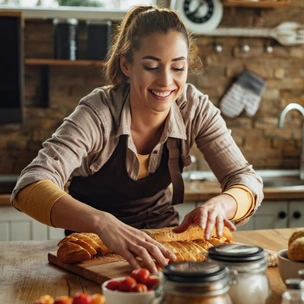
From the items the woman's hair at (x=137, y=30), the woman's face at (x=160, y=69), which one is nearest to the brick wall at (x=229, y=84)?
the woman's hair at (x=137, y=30)

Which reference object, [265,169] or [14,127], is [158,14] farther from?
[265,169]

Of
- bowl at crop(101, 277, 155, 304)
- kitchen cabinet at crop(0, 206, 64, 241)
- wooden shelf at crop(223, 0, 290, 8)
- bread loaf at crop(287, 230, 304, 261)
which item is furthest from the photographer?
wooden shelf at crop(223, 0, 290, 8)

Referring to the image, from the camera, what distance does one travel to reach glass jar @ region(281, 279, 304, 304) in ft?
3.50

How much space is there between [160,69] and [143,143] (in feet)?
1.00

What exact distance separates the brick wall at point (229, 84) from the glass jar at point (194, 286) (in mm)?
2748

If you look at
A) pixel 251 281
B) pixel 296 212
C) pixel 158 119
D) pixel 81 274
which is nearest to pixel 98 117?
pixel 158 119

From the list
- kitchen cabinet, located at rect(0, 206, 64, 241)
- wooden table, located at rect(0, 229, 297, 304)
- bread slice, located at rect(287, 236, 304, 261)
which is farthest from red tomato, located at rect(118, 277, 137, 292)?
kitchen cabinet, located at rect(0, 206, 64, 241)

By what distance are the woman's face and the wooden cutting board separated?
0.55 meters

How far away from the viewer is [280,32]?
3.89m

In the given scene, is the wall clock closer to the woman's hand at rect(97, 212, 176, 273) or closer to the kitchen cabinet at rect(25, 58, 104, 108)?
the kitchen cabinet at rect(25, 58, 104, 108)

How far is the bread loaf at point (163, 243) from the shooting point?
1691 mm

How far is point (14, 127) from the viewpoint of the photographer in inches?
147

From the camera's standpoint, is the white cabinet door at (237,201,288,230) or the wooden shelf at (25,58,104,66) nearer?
the white cabinet door at (237,201,288,230)

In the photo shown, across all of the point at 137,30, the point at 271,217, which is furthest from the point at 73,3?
the point at 137,30
